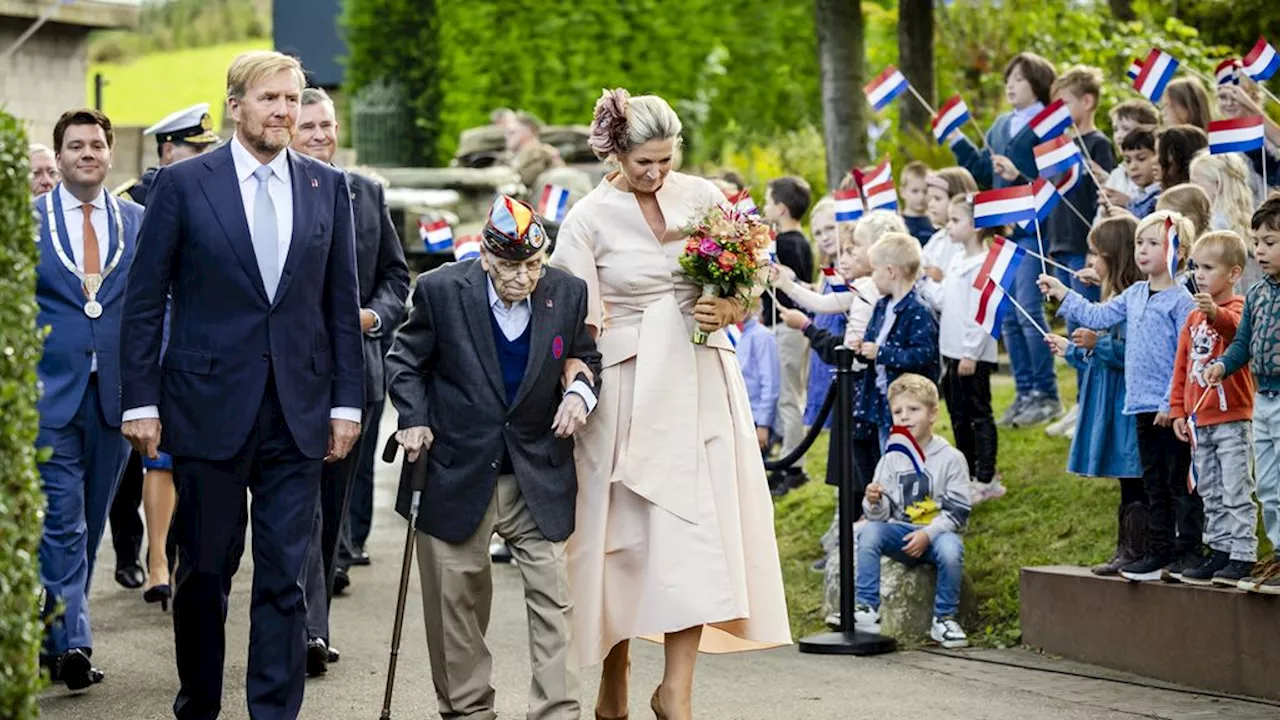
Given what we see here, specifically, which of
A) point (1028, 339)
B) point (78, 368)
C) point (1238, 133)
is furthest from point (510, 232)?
point (1028, 339)

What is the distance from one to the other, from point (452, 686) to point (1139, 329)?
356 cm

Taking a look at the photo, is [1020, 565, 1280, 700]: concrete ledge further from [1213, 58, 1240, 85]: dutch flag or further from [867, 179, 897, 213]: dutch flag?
[867, 179, 897, 213]: dutch flag

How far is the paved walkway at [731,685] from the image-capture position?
816 centimetres

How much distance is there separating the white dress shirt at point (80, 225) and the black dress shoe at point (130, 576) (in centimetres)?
294

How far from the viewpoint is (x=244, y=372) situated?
714cm

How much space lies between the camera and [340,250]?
7395 mm

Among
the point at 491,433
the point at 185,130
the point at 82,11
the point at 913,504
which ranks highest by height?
the point at 82,11

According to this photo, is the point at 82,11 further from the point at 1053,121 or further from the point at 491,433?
the point at 491,433

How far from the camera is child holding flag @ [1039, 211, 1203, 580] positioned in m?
8.90

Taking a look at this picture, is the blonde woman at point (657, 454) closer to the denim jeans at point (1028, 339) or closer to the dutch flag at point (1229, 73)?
the dutch flag at point (1229, 73)

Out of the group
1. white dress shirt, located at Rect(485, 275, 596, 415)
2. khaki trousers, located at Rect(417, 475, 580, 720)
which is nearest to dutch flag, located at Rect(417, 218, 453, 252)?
white dress shirt, located at Rect(485, 275, 596, 415)

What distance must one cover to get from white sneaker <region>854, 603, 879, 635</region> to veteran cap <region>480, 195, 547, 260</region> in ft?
11.1

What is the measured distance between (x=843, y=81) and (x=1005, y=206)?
8.63 m

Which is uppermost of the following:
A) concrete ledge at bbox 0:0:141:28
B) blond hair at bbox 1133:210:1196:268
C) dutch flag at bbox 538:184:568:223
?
concrete ledge at bbox 0:0:141:28
